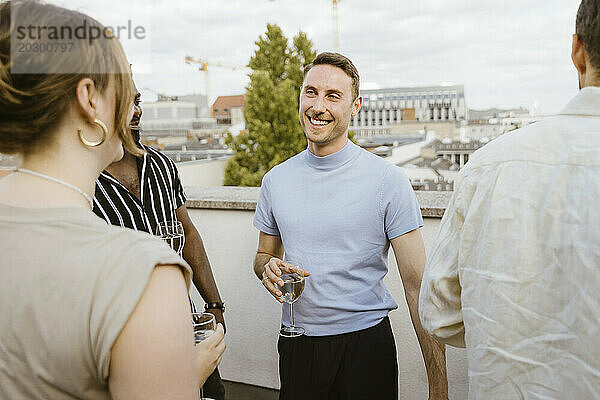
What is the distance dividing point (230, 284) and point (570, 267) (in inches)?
92.2

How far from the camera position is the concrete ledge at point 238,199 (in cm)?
256

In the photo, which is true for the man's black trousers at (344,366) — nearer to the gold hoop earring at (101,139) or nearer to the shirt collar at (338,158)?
the shirt collar at (338,158)

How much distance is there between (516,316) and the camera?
1111mm

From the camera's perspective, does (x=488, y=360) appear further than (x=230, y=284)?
No

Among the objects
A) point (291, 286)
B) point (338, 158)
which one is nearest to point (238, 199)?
point (338, 158)

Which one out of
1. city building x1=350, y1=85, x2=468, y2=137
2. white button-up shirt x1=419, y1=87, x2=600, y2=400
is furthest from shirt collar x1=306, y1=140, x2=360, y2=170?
city building x1=350, y1=85, x2=468, y2=137

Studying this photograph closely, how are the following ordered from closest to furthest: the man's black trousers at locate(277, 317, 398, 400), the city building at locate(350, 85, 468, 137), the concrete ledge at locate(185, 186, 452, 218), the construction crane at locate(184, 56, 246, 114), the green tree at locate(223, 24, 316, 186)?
the man's black trousers at locate(277, 317, 398, 400) < the concrete ledge at locate(185, 186, 452, 218) < the green tree at locate(223, 24, 316, 186) < the construction crane at locate(184, 56, 246, 114) < the city building at locate(350, 85, 468, 137)

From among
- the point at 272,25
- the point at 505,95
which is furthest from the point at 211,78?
the point at 272,25

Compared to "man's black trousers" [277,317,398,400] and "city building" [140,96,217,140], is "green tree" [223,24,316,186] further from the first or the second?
"city building" [140,96,217,140]

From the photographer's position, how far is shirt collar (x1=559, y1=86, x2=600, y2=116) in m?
1.07

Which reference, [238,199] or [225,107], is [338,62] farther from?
[225,107]

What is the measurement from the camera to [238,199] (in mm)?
3064

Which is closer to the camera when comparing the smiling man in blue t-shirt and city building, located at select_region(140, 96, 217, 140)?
the smiling man in blue t-shirt

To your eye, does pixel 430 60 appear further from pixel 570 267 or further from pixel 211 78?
pixel 570 267
